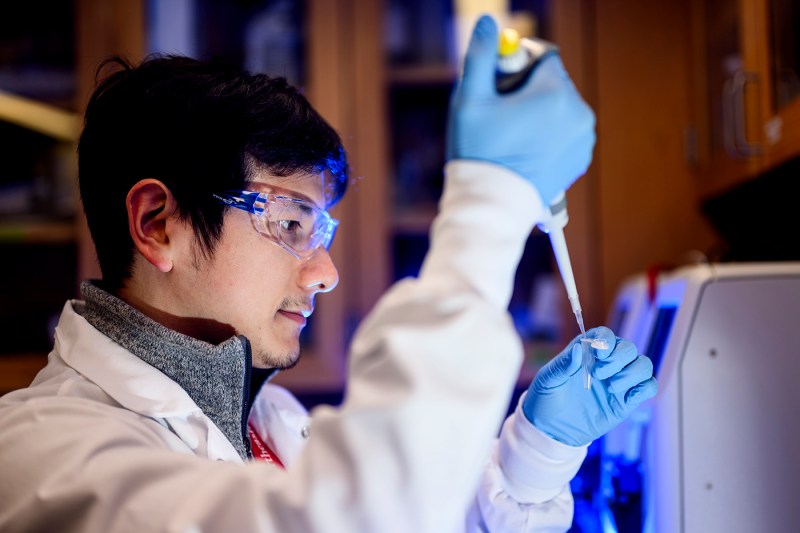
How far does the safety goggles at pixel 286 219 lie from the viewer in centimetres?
112

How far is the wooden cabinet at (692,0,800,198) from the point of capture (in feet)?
4.85

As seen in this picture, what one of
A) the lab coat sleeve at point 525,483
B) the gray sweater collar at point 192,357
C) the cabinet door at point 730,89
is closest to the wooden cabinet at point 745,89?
the cabinet door at point 730,89

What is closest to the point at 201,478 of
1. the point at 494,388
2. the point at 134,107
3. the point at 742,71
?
the point at 494,388

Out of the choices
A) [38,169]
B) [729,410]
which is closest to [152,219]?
[729,410]

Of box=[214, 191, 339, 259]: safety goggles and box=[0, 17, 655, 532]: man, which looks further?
box=[214, 191, 339, 259]: safety goggles

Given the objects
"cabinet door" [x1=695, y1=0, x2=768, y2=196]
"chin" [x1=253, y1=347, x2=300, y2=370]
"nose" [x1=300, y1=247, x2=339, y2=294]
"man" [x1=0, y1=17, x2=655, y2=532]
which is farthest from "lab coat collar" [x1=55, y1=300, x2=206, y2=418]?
"cabinet door" [x1=695, y1=0, x2=768, y2=196]

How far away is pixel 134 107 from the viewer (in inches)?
45.3

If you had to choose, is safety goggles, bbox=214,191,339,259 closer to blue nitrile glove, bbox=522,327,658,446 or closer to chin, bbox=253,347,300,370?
chin, bbox=253,347,300,370

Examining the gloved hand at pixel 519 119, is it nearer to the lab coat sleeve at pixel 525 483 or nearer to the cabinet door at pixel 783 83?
the lab coat sleeve at pixel 525 483

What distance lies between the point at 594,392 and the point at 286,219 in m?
0.52

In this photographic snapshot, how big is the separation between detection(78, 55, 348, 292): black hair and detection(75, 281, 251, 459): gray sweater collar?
10cm

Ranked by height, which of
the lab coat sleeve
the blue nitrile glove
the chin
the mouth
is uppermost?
the mouth

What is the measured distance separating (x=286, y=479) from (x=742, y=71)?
1442mm

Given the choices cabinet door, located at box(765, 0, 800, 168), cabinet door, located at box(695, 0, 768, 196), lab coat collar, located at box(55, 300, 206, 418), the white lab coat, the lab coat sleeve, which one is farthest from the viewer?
cabinet door, located at box(695, 0, 768, 196)
